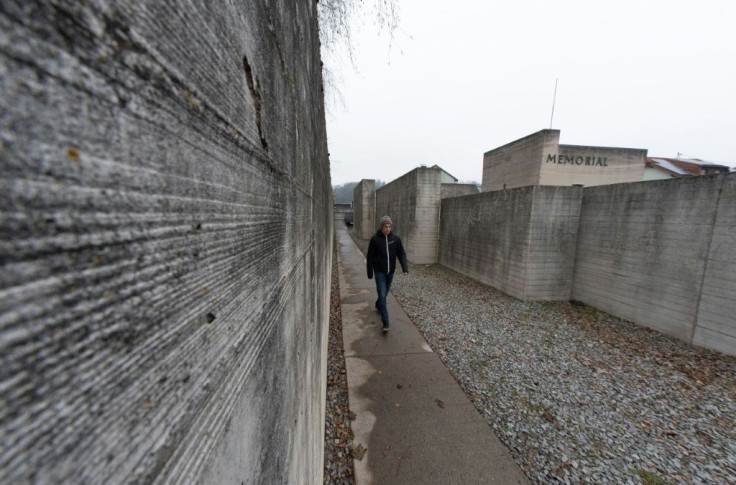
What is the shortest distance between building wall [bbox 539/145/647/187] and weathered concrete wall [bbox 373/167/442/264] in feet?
21.8

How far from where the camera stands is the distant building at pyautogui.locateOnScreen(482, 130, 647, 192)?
13414 mm

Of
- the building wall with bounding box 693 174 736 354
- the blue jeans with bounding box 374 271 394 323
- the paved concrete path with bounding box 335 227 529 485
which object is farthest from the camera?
the blue jeans with bounding box 374 271 394 323

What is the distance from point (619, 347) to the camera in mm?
4762

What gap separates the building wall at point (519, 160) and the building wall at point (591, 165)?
0.52m

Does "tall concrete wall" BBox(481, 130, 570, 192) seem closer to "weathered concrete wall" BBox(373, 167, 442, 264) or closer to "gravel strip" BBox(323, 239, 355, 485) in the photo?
"weathered concrete wall" BBox(373, 167, 442, 264)

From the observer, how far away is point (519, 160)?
14.8 metres

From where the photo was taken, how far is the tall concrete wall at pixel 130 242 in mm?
187

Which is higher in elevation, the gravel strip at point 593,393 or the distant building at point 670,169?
the distant building at point 670,169

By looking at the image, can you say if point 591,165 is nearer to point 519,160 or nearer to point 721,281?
point 519,160

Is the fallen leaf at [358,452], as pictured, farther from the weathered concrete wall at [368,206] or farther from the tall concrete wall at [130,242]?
the weathered concrete wall at [368,206]

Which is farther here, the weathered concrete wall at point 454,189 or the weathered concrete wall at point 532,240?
the weathered concrete wall at point 454,189

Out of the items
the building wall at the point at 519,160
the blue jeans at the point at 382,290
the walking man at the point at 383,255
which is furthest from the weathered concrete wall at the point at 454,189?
the blue jeans at the point at 382,290

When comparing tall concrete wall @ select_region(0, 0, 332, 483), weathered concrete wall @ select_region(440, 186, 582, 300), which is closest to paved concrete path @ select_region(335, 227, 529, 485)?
tall concrete wall @ select_region(0, 0, 332, 483)

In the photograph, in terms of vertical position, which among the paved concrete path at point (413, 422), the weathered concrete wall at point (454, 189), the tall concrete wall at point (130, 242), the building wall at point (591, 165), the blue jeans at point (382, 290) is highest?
the building wall at point (591, 165)
